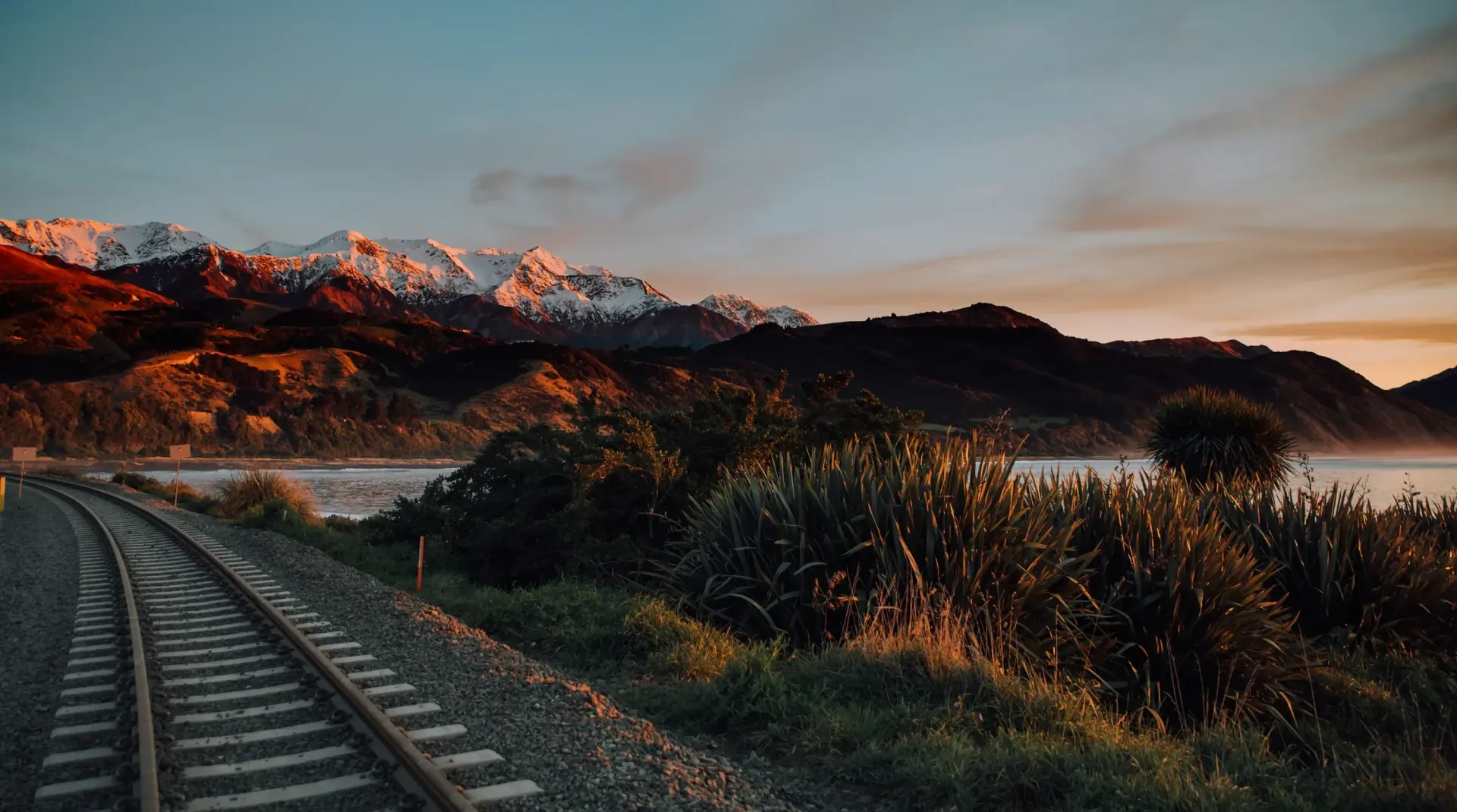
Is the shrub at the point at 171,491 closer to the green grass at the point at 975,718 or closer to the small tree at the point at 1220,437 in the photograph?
the green grass at the point at 975,718

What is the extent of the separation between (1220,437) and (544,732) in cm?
2204

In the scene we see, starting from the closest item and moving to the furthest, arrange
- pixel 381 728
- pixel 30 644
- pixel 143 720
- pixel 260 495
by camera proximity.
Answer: pixel 381 728 < pixel 143 720 < pixel 30 644 < pixel 260 495

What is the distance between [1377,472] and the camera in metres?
72.6

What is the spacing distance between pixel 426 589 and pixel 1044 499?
8.36 m

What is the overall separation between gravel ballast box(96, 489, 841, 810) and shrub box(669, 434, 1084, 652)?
7.20 ft

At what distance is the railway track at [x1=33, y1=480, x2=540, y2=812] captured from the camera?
4.43 meters

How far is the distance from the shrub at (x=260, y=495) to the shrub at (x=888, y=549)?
18825 millimetres

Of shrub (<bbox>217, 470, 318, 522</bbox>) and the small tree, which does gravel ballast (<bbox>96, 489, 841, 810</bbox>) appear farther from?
the small tree

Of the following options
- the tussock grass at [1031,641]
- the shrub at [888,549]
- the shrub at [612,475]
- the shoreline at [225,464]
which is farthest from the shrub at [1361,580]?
the shoreline at [225,464]

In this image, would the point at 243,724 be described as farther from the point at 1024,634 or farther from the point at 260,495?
the point at 260,495

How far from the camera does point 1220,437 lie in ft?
73.2

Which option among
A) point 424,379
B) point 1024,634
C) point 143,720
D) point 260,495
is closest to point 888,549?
point 1024,634

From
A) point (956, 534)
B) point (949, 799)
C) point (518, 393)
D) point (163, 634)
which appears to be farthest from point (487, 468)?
point (518, 393)

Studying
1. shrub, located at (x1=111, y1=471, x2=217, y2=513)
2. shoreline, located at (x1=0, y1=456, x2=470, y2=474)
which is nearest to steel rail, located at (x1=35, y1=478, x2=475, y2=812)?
shrub, located at (x1=111, y1=471, x2=217, y2=513)
